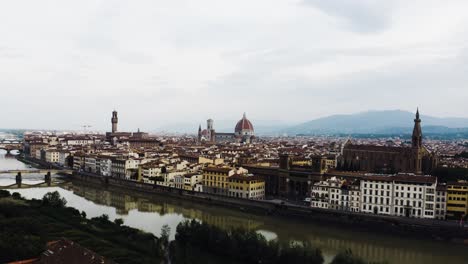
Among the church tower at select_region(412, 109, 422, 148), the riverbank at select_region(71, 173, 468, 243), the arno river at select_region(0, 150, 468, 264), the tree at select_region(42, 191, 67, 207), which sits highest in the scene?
the church tower at select_region(412, 109, 422, 148)

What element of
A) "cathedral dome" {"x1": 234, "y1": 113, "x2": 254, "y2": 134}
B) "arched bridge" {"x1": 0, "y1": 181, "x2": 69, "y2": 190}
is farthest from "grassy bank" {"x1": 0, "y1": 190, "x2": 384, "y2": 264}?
"cathedral dome" {"x1": 234, "y1": 113, "x2": 254, "y2": 134}

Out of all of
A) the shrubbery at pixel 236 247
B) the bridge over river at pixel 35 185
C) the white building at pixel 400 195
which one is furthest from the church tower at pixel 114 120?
the shrubbery at pixel 236 247

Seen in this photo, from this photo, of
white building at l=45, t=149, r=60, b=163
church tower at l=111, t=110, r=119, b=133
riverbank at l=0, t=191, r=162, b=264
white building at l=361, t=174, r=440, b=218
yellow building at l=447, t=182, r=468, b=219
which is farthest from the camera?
church tower at l=111, t=110, r=119, b=133

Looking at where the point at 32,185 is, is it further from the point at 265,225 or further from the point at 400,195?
the point at 400,195

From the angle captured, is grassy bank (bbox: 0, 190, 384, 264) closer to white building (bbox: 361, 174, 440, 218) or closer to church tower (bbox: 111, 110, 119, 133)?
→ white building (bbox: 361, 174, 440, 218)

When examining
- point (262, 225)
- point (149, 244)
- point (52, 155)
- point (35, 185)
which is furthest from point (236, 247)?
point (52, 155)

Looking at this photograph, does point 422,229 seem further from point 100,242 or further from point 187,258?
point 100,242
